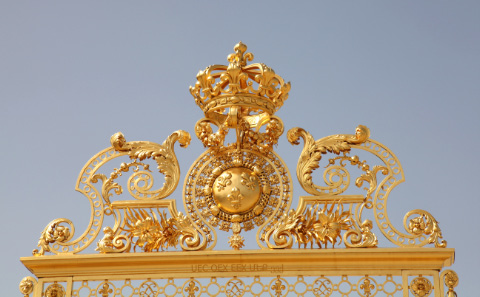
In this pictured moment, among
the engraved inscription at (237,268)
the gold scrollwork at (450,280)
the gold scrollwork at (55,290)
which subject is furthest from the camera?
the gold scrollwork at (55,290)

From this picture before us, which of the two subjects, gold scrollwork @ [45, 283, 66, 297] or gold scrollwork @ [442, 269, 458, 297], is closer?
gold scrollwork @ [442, 269, 458, 297]

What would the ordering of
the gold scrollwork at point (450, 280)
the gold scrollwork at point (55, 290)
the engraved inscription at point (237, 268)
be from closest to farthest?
the gold scrollwork at point (450, 280)
the engraved inscription at point (237, 268)
the gold scrollwork at point (55, 290)

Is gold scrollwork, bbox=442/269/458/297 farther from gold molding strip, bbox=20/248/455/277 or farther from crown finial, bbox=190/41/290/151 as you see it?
crown finial, bbox=190/41/290/151

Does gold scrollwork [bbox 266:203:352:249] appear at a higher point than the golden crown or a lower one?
lower

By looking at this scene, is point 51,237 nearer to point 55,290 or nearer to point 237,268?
point 55,290

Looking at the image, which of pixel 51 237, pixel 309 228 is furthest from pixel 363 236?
pixel 51 237

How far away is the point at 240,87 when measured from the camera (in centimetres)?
857

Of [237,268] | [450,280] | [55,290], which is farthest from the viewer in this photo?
[55,290]

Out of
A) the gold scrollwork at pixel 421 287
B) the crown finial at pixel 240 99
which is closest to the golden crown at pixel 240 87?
the crown finial at pixel 240 99

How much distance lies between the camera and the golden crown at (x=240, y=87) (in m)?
8.42

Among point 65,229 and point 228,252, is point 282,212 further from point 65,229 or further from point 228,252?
point 65,229

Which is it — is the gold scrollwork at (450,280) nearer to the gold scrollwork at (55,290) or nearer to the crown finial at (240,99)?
the crown finial at (240,99)

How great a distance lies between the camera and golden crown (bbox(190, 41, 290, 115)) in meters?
8.42

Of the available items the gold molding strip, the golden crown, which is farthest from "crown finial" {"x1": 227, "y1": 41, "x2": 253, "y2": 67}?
the gold molding strip
